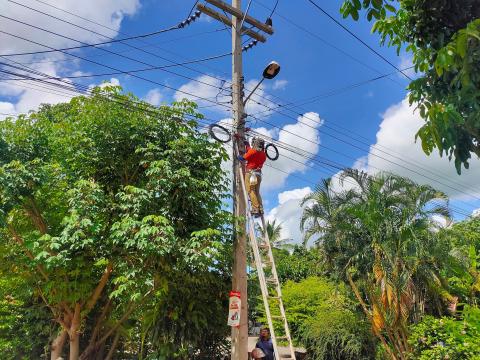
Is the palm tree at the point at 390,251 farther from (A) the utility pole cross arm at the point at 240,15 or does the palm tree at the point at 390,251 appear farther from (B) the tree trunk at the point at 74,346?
(B) the tree trunk at the point at 74,346

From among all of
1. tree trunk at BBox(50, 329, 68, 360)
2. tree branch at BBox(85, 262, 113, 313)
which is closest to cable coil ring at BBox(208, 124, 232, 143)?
tree branch at BBox(85, 262, 113, 313)

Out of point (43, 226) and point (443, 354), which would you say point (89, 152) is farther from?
point (443, 354)

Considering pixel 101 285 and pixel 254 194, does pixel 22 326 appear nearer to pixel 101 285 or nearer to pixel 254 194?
pixel 101 285

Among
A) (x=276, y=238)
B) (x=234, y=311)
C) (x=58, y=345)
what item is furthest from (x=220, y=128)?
(x=276, y=238)

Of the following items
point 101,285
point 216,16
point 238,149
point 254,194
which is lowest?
point 101,285

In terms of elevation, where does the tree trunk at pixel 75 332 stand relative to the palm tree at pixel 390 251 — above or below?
below

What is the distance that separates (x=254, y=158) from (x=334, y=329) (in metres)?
9.12

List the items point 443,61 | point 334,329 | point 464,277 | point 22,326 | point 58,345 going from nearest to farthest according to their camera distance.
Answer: point 443,61 < point 58,345 < point 464,277 < point 22,326 < point 334,329

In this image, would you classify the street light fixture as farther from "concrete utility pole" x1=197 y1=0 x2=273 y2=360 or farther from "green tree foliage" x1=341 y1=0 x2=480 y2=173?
"green tree foliage" x1=341 y1=0 x2=480 y2=173

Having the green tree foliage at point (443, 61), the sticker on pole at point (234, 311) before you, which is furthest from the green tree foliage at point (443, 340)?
the green tree foliage at point (443, 61)

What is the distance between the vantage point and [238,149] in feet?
30.4

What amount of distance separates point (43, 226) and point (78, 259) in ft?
6.03

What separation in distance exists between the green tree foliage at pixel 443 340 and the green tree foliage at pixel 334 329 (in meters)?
2.65

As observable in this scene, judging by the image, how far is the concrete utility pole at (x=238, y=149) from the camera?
7.89 meters
